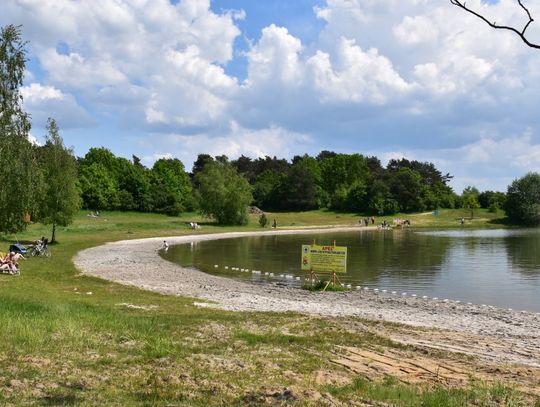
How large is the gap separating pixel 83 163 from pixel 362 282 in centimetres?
11120

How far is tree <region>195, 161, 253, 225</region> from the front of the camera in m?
91.2

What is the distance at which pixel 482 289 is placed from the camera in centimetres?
2903

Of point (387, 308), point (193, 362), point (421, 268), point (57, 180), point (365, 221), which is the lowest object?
point (421, 268)

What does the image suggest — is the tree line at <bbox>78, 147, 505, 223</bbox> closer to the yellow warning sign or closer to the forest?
the forest

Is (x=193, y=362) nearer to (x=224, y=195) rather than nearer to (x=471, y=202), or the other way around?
(x=224, y=195)

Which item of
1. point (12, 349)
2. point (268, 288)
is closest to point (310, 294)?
point (268, 288)

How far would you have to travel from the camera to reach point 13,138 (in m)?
32.4

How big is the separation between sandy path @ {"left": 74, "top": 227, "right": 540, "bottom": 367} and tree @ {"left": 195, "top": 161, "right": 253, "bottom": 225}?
55.8 meters

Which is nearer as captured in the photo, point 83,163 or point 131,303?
point 131,303

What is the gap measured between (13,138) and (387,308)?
2369cm

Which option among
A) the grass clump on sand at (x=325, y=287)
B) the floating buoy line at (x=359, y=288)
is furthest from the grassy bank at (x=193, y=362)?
the floating buoy line at (x=359, y=288)

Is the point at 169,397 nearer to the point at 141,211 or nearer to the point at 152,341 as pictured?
the point at 152,341

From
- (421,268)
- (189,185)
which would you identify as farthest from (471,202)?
(421,268)

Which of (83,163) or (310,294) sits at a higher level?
(83,163)
